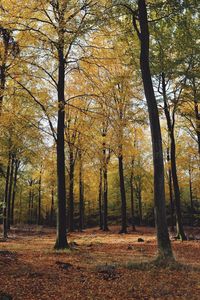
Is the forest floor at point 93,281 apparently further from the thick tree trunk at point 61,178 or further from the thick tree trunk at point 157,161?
the thick tree trunk at point 61,178

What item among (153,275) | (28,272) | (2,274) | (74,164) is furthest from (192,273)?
(74,164)

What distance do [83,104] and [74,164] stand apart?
22.2ft

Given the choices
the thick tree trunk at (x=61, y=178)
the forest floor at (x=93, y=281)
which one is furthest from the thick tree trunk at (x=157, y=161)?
the thick tree trunk at (x=61, y=178)

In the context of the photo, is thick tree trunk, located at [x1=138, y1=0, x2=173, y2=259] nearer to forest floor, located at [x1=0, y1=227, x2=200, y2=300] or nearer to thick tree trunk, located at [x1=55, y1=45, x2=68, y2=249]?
forest floor, located at [x1=0, y1=227, x2=200, y2=300]

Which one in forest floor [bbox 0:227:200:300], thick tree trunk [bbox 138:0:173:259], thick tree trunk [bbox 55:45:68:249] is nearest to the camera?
forest floor [bbox 0:227:200:300]

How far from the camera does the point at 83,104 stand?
61.6 ft

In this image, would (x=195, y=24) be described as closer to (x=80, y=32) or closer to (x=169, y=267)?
(x=80, y=32)

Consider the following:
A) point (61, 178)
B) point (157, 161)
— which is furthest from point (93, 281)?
point (61, 178)

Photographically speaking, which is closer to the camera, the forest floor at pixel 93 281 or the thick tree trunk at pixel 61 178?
the forest floor at pixel 93 281

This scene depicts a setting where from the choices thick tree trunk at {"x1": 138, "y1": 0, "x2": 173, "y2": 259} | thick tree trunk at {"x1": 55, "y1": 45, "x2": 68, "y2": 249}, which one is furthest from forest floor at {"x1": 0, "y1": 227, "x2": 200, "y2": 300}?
thick tree trunk at {"x1": 55, "y1": 45, "x2": 68, "y2": 249}

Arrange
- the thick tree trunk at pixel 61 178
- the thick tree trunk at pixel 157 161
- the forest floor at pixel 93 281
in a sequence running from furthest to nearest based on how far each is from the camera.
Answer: the thick tree trunk at pixel 61 178 < the thick tree trunk at pixel 157 161 < the forest floor at pixel 93 281

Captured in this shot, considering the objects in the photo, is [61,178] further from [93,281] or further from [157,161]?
[93,281]

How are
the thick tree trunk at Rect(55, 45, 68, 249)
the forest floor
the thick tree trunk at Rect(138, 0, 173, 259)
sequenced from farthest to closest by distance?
the thick tree trunk at Rect(55, 45, 68, 249), the thick tree trunk at Rect(138, 0, 173, 259), the forest floor

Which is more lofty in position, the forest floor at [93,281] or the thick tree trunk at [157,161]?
the thick tree trunk at [157,161]
